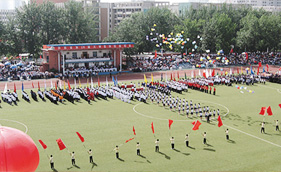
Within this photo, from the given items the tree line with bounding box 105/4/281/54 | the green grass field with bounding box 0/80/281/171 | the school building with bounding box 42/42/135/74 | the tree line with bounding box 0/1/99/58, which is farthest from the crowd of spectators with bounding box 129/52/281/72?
the green grass field with bounding box 0/80/281/171

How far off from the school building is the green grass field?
55.6 feet

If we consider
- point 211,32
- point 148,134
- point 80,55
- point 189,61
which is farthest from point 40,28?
point 148,134

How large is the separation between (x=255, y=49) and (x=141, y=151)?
180 ft

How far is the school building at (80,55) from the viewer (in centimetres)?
4516

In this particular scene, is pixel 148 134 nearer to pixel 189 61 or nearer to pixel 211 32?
pixel 189 61

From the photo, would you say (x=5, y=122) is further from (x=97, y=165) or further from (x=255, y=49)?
(x=255, y=49)

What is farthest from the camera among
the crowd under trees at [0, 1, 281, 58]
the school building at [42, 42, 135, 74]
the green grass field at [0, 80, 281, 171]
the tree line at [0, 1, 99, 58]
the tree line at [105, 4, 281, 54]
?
the tree line at [105, 4, 281, 54]

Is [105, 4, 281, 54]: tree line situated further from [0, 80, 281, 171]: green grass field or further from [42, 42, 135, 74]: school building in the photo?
[0, 80, 281, 171]: green grass field

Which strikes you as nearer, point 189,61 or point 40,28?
point 189,61

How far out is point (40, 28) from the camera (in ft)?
186

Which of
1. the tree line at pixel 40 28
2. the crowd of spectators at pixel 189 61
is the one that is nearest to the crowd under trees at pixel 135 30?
the tree line at pixel 40 28

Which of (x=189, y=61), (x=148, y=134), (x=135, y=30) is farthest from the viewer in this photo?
(x=135, y=30)

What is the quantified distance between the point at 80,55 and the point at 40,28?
46.5ft

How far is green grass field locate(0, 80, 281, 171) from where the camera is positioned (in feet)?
51.6
